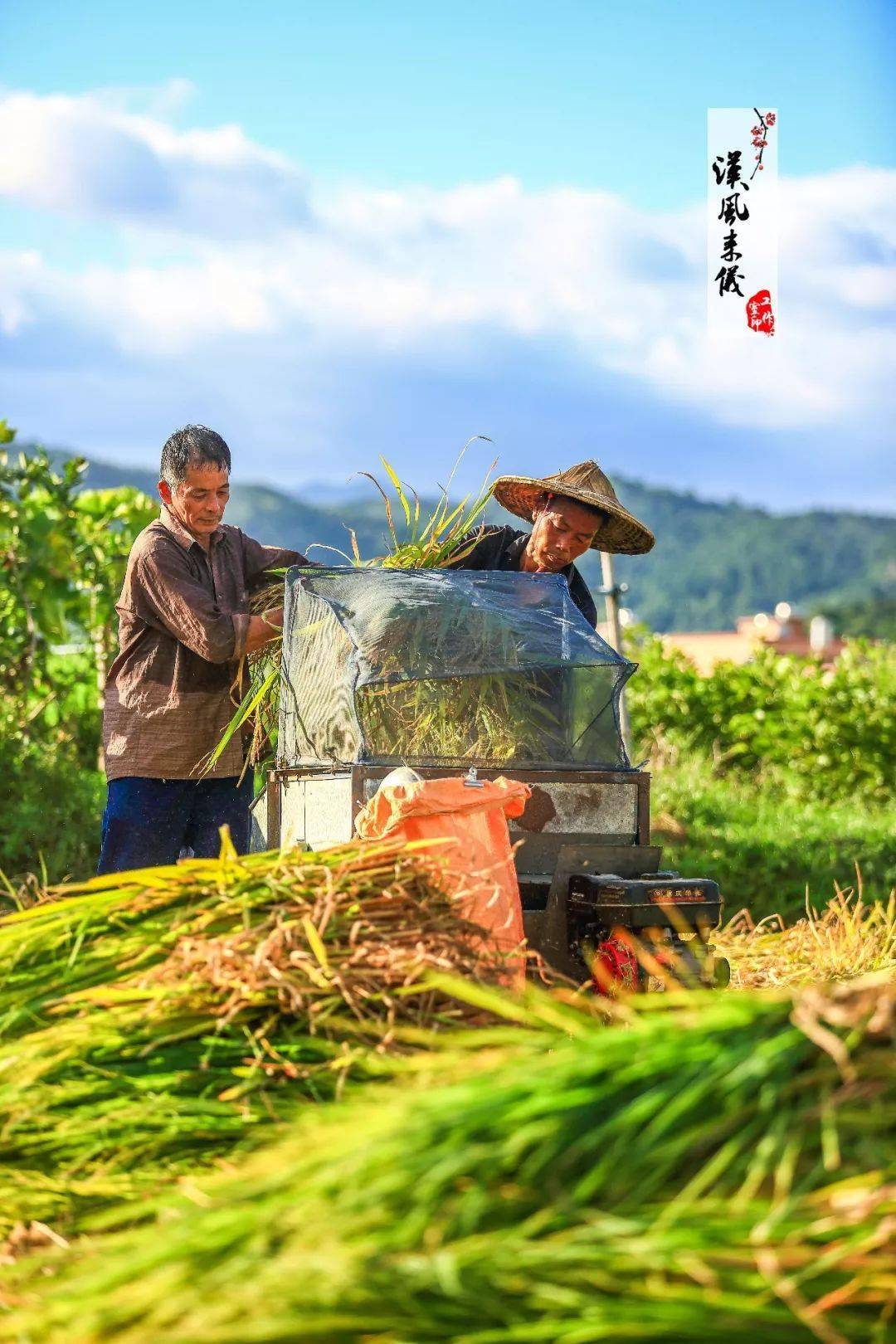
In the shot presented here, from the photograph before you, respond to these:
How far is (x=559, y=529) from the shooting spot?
4504mm

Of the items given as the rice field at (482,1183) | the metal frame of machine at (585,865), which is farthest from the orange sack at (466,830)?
the rice field at (482,1183)

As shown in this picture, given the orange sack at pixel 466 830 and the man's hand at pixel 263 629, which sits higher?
the man's hand at pixel 263 629

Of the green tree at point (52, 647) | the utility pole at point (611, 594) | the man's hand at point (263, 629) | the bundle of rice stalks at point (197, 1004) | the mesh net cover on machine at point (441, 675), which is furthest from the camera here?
the utility pole at point (611, 594)

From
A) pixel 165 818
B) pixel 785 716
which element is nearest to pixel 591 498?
pixel 165 818

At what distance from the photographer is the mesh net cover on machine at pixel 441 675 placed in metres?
3.59

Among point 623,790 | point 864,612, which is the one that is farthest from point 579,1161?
point 864,612

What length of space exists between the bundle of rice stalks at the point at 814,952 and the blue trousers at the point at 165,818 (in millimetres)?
1560

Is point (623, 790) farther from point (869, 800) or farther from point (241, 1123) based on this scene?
point (869, 800)

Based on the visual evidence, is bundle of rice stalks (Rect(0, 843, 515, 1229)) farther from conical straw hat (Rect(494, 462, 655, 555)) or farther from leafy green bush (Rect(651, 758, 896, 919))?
leafy green bush (Rect(651, 758, 896, 919))

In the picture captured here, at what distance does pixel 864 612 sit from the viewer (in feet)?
221

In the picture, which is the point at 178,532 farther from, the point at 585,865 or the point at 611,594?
the point at 611,594

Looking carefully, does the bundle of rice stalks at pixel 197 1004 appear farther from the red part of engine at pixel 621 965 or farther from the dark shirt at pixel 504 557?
the dark shirt at pixel 504 557

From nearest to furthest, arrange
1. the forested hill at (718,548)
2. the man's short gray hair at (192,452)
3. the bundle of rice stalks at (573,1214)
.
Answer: the bundle of rice stalks at (573,1214) → the man's short gray hair at (192,452) → the forested hill at (718,548)

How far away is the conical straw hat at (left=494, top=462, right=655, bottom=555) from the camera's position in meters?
4.46
